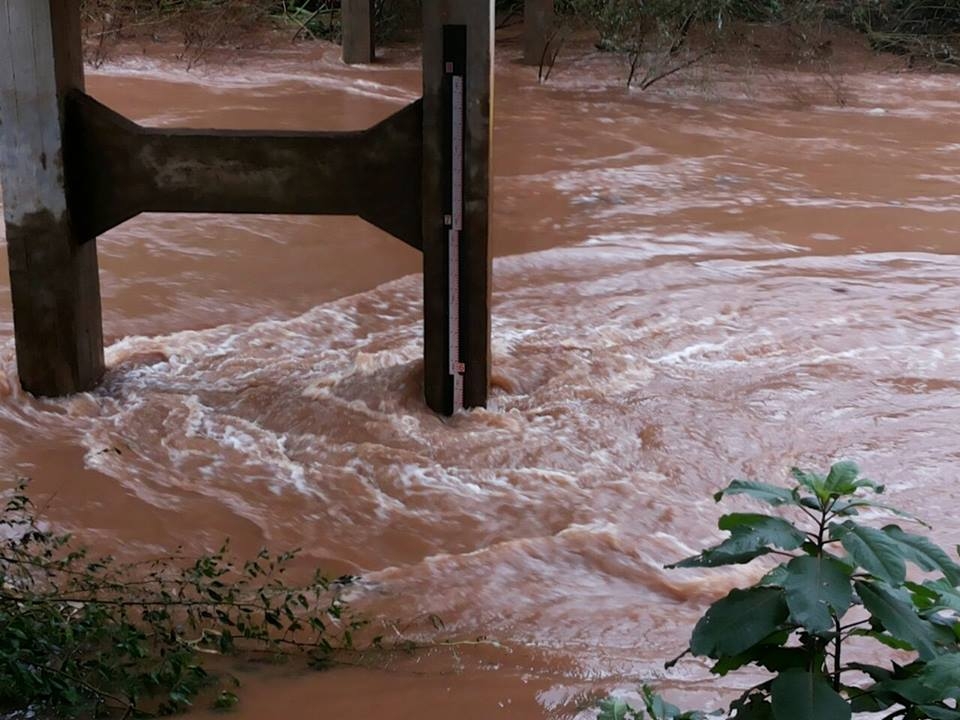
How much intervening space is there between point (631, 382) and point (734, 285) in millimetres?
1610

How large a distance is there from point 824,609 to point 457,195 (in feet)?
10.4

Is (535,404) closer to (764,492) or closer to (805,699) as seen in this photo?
(764,492)

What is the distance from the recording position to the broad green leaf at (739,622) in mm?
1927

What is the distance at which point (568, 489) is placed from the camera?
4.53 m

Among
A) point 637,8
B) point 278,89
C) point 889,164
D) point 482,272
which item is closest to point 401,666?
point 482,272

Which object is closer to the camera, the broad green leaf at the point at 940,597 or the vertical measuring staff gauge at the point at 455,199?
the broad green leaf at the point at 940,597

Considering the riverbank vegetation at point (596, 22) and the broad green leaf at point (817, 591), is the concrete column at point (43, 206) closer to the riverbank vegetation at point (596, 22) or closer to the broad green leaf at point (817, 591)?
the broad green leaf at point (817, 591)

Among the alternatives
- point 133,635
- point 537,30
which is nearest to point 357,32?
point 537,30

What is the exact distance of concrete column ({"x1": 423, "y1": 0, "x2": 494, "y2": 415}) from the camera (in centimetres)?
472

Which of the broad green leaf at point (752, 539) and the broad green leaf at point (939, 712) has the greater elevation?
the broad green leaf at point (752, 539)

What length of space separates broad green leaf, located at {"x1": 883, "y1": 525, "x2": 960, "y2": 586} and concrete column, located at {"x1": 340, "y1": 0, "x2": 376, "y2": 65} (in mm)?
12315

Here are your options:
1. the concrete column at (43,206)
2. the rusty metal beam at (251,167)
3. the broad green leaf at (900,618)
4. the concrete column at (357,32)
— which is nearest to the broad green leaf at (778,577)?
the broad green leaf at (900,618)

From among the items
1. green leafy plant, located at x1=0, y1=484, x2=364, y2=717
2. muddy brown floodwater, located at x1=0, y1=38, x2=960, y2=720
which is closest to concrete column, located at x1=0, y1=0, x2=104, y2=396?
muddy brown floodwater, located at x1=0, y1=38, x2=960, y2=720

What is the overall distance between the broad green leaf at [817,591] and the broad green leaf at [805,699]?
78 millimetres
